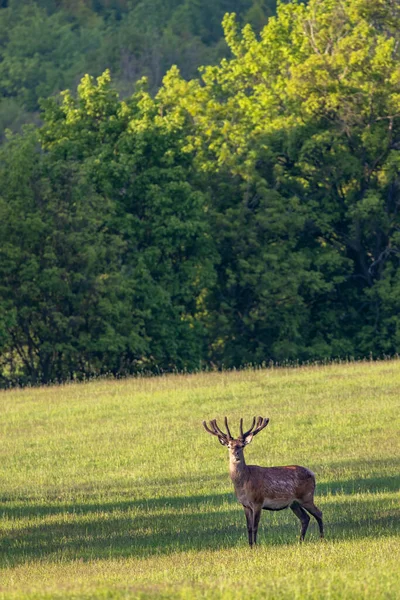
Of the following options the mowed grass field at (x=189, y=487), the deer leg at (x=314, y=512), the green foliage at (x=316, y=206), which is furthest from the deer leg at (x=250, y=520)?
the green foliage at (x=316, y=206)

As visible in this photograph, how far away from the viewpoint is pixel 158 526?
56.9 ft

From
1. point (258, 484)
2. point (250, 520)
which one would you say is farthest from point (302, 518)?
point (258, 484)

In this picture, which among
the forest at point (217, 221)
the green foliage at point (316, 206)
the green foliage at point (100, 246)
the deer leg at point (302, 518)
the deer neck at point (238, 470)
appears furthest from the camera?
the green foliage at point (316, 206)

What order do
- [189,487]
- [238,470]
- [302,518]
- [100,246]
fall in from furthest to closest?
[100,246] → [189,487] → [302,518] → [238,470]

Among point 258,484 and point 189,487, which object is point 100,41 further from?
point 258,484

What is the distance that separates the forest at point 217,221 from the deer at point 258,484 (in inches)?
1273

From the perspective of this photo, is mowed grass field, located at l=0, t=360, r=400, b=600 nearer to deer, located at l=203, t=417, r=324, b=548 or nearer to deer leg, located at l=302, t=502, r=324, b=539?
deer leg, located at l=302, t=502, r=324, b=539

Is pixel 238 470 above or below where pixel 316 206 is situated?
below

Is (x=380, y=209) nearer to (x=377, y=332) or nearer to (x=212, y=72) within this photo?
(x=377, y=332)

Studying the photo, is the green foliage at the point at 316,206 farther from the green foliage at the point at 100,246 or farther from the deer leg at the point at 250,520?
the deer leg at the point at 250,520

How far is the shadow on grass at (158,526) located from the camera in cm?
1541

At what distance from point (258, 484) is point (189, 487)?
728 centimetres

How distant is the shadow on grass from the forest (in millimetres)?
27398

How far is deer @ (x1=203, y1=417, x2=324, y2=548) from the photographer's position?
13.9 m
